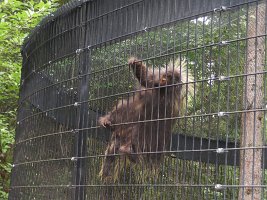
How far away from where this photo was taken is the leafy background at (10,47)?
8.77 m

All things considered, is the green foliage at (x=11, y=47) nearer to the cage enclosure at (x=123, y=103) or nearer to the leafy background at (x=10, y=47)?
the leafy background at (x=10, y=47)

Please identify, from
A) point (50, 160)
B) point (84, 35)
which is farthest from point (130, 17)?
point (50, 160)

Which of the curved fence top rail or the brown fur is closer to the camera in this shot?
the curved fence top rail

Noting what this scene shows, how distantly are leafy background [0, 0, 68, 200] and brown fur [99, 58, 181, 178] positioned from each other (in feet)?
10.9

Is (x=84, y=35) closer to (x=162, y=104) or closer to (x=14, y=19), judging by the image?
(x=162, y=104)

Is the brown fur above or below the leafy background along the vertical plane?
below

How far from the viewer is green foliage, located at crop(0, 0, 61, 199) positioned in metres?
8.77

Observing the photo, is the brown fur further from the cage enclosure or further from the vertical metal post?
the vertical metal post

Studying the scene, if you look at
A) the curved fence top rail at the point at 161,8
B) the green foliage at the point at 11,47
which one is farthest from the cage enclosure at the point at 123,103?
the green foliage at the point at 11,47

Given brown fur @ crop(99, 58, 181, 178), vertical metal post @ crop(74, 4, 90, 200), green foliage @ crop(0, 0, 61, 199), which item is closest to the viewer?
brown fur @ crop(99, 58, 181, 178)

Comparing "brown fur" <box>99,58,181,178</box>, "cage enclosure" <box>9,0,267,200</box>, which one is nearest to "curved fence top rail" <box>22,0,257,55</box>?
"cage enclosure" <box>9,0,267,200</box>

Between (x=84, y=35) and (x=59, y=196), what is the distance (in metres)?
1.58

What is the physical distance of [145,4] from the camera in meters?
5.10

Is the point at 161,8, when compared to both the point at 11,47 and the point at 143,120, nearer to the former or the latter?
the point at 143,120
